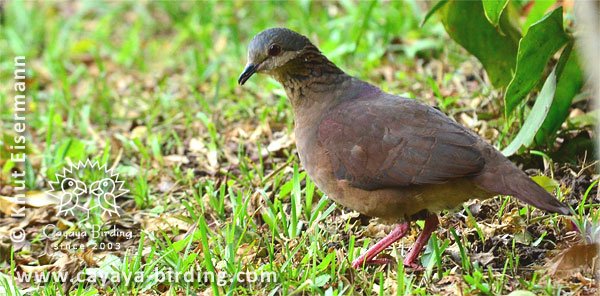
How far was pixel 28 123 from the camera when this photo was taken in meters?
5.99

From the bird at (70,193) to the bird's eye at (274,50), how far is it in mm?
→ 1567

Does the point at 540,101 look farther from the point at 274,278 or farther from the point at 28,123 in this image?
the point at 28,123

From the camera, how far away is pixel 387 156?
3291 millimetres

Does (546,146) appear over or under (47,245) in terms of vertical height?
over

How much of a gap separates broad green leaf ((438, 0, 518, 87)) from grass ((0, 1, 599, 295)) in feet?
1.33

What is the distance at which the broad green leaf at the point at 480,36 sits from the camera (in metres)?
4.29

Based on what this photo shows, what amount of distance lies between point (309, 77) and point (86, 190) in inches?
72.9

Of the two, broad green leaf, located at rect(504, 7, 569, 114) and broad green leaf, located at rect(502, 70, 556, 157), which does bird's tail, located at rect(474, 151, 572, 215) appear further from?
broad green leaf, located at rect(504, 7, 569, 114)

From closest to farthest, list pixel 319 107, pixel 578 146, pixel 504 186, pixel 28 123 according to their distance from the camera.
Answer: pixel 504 186, pixel 319 107, pixel 578 146, pixel 28 123

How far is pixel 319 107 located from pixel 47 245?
188 centimetres

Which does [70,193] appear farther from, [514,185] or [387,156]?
[514,185]

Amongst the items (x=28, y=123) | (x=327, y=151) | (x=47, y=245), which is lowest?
(x=47, y=245)

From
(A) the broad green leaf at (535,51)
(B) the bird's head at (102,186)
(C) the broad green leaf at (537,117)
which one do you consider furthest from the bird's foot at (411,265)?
(B) the bird's head at (102,186)

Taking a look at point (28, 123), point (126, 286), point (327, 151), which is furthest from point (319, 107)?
point (28, 123)
